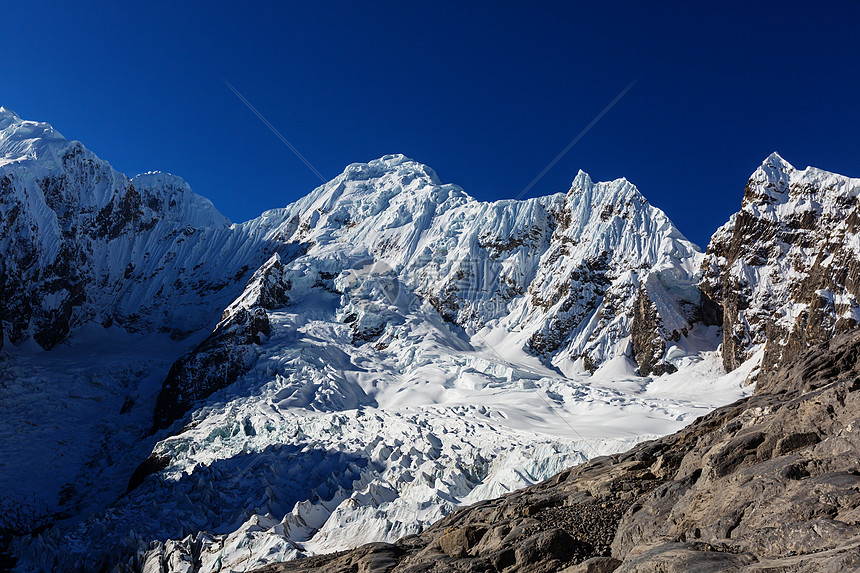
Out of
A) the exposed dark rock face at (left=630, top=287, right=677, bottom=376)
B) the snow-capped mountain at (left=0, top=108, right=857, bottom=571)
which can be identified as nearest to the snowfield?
the snow-capped mountain at (left=0, top=108, right=857, bottom=571)

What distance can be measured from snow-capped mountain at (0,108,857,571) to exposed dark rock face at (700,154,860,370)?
46cm

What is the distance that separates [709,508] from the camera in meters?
12.9

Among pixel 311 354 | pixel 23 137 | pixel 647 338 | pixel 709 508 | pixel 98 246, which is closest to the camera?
pixel 709 508

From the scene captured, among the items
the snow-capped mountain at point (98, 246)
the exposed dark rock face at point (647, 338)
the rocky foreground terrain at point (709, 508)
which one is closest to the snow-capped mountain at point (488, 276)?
the exposed dark rock face at point (647, 338)

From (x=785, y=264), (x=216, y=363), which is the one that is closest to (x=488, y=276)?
(x=785, y=264)

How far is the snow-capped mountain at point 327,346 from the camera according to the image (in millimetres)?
49562

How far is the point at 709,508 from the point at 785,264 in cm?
7767

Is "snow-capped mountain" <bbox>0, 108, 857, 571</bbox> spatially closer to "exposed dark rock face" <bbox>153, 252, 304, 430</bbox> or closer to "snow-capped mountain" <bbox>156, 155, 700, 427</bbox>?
"exposed dark rock face" <bbox>153, 252, 304, 430</bbox>

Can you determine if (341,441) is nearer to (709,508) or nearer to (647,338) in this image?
(647,338)

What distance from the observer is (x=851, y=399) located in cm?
1346

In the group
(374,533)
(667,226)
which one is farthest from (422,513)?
(667,226)

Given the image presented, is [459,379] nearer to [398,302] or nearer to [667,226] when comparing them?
[398,302]

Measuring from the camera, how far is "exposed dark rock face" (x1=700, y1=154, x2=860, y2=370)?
6856 centimetres

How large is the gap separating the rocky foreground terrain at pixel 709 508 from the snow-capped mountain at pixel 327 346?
21581 mm
